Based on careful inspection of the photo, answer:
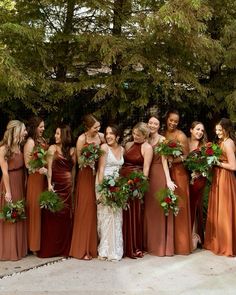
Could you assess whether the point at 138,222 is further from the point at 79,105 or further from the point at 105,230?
the point at 79,105

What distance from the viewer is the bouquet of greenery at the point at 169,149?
20.2ft

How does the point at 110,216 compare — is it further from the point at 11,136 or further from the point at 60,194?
the point at 11,136

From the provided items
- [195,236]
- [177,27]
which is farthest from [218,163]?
[177,27]

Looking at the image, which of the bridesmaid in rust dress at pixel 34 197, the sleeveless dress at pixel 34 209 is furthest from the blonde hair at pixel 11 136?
the sleeveless dress at pixel 34 209

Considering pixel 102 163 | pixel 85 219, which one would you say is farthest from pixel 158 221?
pixel 102 163

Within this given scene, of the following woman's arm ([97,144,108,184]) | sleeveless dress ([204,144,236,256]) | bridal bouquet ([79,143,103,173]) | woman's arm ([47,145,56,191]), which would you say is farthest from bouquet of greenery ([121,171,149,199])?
sleeveless dress ([204,144,236,256])

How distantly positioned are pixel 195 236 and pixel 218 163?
1.31m

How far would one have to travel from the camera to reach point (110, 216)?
247 inches

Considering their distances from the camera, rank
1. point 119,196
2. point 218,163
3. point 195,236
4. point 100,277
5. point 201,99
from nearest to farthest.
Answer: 1. point 100,277
2. point 119,196
3. point 218,163
4. point 195,236
5. point 201,99

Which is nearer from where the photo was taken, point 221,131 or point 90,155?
point 90,155

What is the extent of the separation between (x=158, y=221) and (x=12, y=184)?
2235mm

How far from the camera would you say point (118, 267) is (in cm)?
595

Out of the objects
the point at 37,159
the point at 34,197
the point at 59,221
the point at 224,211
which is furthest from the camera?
the point at 224,211

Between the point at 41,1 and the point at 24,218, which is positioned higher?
the point at 41,1
